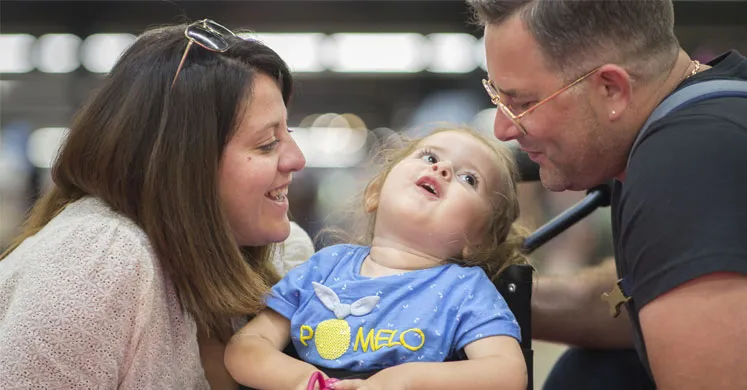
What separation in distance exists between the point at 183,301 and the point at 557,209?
4759 mm

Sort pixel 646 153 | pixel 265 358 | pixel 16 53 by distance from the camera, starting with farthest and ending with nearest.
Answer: pixel 16 53
pixel 265 358
pixel 646 153

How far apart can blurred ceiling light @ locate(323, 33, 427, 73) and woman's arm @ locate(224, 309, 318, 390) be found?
7272mm

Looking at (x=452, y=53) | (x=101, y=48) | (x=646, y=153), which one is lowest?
(x=452, y=53)

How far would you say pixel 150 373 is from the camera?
201cm

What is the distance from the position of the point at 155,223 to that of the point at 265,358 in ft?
1.29

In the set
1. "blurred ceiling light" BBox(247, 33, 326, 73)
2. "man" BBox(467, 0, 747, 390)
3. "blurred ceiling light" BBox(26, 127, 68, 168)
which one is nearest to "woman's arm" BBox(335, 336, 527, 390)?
"man" BBox(467, 0, 747, 390)

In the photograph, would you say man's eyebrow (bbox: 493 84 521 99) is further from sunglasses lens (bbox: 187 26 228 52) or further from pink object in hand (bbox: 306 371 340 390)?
pink object in hand (bbox: 306 371 340 390)

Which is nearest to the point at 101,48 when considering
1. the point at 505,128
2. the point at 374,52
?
the point at 374,52

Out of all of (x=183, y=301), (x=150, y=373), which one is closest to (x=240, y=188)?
(x=183, y=301)

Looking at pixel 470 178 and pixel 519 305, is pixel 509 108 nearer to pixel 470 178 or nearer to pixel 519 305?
pixel 470 178

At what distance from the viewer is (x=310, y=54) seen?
9.41m

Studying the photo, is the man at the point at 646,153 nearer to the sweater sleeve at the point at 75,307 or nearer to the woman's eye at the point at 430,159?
the woman's eye at the point at 430,159

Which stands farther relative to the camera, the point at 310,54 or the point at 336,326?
the point at 310,54

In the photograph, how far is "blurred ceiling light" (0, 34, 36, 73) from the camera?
30.3 ft
